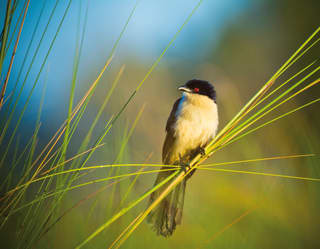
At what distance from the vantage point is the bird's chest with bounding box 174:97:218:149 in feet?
5.01

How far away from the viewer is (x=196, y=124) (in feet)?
5.05

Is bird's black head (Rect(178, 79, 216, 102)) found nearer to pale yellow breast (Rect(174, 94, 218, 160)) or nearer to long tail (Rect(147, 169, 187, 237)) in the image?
pale yellow breast (Rect(174, 94, 218, 160))

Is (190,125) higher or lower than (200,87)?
lower

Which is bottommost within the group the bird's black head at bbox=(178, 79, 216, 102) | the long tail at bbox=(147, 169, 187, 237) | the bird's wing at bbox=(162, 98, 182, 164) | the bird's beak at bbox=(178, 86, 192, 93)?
the long tail at bbox=(147, 169, 187, 237)

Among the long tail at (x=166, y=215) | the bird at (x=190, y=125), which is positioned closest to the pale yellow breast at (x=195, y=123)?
the bird at (x=190, y=125)

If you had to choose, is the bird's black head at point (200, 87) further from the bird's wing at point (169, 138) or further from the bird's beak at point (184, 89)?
the bird's wing at point (169, 138)

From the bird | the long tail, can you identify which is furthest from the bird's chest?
the long tail

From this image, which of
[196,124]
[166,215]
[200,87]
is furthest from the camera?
[200,87]

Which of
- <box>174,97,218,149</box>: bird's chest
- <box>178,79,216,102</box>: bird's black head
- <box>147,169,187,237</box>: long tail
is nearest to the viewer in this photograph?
<box>147,169,187,237</box>: long tail

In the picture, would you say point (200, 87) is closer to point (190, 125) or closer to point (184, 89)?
point (184, 89)

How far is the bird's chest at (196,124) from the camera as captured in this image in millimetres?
1528

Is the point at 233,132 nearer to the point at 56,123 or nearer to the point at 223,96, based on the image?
the point at 223,96

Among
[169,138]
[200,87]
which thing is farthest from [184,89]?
[169,138]

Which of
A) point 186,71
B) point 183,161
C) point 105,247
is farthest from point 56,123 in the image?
point 105,247
